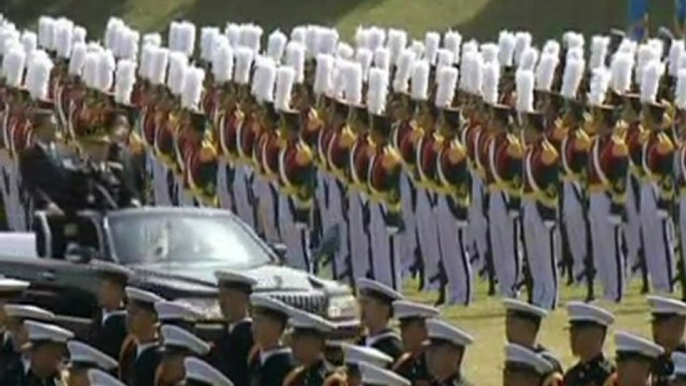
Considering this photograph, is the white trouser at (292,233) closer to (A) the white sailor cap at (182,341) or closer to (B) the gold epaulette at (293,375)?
(A) the white sailor cap at (182,341)

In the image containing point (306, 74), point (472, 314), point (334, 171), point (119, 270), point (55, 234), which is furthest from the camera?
point (306, 74)

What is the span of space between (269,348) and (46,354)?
3.50 ft

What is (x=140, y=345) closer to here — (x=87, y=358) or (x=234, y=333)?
(x=234, y=333)

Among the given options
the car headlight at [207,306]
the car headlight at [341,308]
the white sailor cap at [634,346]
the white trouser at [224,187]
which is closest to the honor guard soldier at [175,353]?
the white sailor cap at [634,346]

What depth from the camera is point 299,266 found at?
72.8 feet

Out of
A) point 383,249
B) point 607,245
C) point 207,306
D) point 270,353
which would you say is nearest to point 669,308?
point 270,353

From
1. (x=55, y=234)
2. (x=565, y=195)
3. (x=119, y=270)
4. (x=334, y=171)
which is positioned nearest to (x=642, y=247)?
(x=565, y=195)

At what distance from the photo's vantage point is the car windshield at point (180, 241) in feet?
58.1

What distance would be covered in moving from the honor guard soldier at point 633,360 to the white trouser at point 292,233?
10.8m

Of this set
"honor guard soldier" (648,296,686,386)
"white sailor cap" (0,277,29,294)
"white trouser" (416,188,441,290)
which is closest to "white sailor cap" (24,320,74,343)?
"white sailor cap" (0,277,29,294)

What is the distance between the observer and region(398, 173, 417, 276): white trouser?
22.2 m

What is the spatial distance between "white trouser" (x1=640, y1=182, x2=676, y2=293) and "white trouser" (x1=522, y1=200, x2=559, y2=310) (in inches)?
30.8

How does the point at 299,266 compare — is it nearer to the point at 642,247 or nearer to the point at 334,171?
the point at 334,171

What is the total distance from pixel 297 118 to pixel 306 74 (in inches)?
57.2
